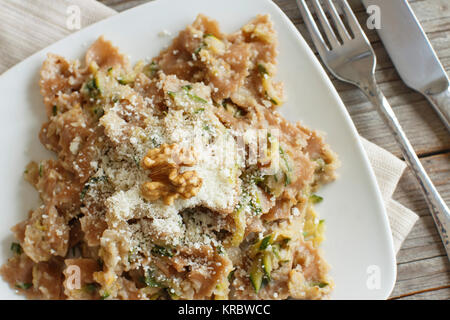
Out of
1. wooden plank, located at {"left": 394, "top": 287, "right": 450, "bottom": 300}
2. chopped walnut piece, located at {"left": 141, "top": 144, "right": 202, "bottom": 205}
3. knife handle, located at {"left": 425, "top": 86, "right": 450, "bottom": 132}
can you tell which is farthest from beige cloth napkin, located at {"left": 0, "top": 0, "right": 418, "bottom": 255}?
chopped walnut piece, located at {"left": 141, "top": 144, "right": 202, "bottom": 205}

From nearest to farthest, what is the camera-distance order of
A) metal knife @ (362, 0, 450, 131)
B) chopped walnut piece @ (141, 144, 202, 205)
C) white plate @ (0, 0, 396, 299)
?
1. chopped walnut piece @ (141, 144, 202, 205)
2. white plate @ (0, 0, 396, 299)
3. metal knife @ (362, 0, 450, 131)

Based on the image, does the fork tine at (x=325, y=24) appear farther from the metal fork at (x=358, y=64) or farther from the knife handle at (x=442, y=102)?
the knife handle at (x=442, y=102)

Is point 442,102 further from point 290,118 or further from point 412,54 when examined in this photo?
point 290,118

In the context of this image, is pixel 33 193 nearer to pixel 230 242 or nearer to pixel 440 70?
pixel 230 242

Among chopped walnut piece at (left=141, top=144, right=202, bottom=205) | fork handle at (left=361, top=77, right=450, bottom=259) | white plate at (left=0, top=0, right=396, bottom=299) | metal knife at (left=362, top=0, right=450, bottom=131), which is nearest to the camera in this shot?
chopped walnut piece at (left=141, top=144, right=202, bottom=205)

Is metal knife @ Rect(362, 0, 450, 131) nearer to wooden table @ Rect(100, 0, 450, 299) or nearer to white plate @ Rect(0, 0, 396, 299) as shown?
wooden table @ Rect(100, 0, 450, 299)

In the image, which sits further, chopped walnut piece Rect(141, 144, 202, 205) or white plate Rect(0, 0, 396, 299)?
white plate Rect(0, 0, 396, 299)

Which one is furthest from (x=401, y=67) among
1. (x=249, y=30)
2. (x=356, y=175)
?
→ (x=249, y=30)

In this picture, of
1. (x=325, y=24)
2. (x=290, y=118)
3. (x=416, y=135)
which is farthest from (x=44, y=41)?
(x=416, y=135)
